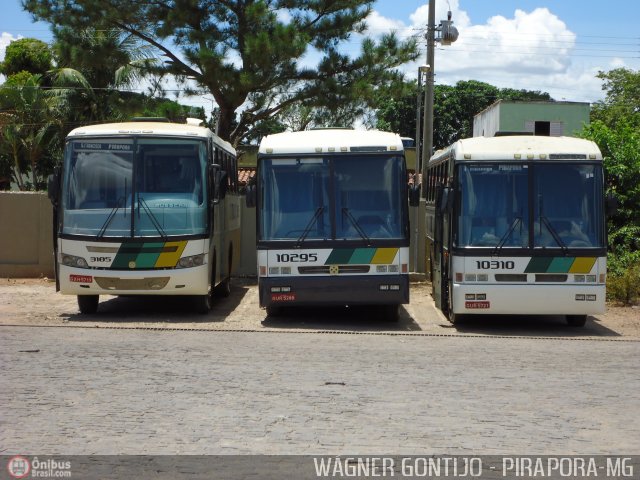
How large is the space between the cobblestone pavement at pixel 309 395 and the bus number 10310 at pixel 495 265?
1.50 meters

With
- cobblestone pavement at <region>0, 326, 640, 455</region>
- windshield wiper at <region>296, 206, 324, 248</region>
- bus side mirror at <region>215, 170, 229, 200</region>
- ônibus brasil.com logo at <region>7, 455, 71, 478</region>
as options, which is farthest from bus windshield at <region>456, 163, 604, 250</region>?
ônibus brasil.com logo at <region>7, 455, 71, 478</region>

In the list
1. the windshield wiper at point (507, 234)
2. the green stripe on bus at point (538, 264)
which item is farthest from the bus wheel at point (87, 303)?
the green stripe on bus at point (538, 264)

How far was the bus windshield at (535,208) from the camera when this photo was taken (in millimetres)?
13312

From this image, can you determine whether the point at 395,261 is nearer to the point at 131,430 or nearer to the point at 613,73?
the point at 131,430

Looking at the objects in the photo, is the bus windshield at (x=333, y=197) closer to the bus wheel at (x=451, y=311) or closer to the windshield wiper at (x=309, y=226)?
the windshield wiper at (x=309, y=226)

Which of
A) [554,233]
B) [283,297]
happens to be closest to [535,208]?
[554,233]

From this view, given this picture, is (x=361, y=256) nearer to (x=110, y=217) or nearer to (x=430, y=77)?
(x=110, y=217)

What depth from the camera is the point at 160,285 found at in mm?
13797

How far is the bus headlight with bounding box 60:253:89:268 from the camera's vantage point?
45.1 ft

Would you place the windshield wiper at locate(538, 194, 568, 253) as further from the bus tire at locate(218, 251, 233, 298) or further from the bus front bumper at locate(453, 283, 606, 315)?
the bus tire at locate(218, 251, 233, 298)

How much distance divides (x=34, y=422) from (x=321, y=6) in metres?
15.5

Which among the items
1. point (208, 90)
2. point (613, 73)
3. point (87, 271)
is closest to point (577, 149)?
point (87, 271)

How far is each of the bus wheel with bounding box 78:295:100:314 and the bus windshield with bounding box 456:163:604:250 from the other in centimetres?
607

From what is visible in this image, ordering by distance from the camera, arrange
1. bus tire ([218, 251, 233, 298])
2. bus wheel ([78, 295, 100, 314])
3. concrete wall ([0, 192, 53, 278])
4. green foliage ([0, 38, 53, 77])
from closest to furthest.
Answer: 1. bus wheel ([78, 295, 100, 314])
2. bus tire ([218, 251, 233, 298])
3. concrete wall ([0, 192, 53, 278])
4. green foliage ([0, 38, 53, 77])
